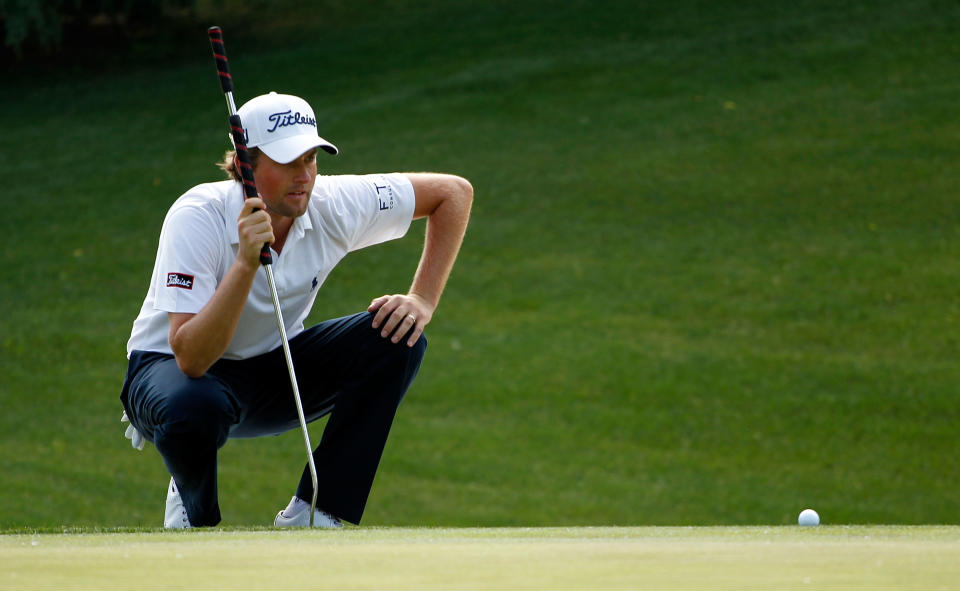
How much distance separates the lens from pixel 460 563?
1975mm

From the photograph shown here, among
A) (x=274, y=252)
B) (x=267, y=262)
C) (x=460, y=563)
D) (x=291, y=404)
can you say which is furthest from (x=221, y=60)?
(x=460, y=563)

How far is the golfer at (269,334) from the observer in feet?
11.8

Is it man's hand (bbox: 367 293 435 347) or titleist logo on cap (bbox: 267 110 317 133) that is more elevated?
titleist logo on cap (bbox: 267 110 317 133)

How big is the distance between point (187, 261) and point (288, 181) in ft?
1.32

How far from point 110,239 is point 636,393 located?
575 centimetres

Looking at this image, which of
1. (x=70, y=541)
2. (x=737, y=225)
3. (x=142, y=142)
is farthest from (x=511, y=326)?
(x=70, y=541)

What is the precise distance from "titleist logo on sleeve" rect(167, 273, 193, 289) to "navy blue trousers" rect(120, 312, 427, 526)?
255 millimetres

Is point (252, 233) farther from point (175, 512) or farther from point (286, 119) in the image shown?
point (175, 512)

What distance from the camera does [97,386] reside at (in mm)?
9977

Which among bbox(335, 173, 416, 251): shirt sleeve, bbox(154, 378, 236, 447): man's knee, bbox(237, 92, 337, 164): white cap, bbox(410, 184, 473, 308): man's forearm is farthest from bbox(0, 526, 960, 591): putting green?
bbox(410, 184, 473, 308): man's forearm

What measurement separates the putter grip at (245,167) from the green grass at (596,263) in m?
4.75

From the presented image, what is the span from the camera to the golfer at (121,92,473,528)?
11.8 feet

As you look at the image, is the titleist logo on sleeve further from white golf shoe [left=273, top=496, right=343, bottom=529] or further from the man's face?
white golf shoe [left=273, top=496, right=343, bottom=529]

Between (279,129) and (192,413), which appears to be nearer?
(192,413)
